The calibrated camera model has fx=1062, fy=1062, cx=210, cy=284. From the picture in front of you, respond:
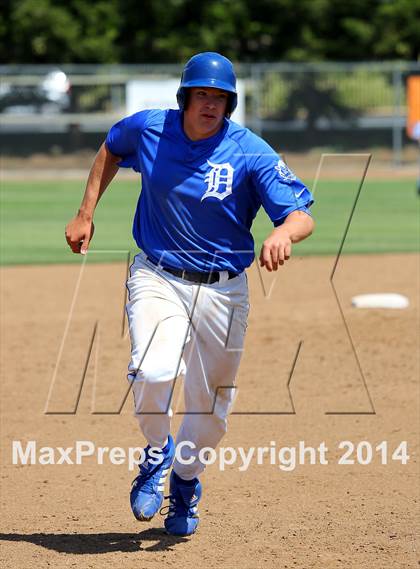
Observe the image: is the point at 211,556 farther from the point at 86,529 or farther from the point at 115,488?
the point at 115,488

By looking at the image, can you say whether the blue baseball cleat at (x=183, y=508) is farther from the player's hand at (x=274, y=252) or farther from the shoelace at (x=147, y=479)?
the player's hand at (x=274, y=252)

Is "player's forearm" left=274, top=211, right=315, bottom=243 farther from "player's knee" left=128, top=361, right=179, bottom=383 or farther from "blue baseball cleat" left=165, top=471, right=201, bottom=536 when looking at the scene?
"blue baseball cleat" left=165, top=471, right=201, bottom=536

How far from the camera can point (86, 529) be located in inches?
211

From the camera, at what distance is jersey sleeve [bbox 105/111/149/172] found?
5262mm

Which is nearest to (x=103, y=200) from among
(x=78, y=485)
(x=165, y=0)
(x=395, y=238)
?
(x=395, y=238)

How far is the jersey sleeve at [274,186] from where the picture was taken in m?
4.97

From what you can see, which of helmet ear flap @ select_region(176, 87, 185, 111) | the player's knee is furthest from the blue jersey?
the player's knee

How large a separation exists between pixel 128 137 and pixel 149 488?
1732mm

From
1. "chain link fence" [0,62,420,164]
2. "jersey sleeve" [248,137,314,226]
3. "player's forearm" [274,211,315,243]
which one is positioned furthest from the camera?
"chain link fence" [0,62,420,164]

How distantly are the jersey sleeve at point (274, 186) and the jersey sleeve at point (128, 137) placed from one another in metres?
0.61

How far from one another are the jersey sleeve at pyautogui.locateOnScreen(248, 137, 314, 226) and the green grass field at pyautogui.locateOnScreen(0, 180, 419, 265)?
674 cm

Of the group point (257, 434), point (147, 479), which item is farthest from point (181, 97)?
point (257, 434)

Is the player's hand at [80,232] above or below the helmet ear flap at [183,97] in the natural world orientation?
below

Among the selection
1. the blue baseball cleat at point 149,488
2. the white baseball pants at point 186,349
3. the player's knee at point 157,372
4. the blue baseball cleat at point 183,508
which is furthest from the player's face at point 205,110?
the blue baseball cleat at point 183,508
